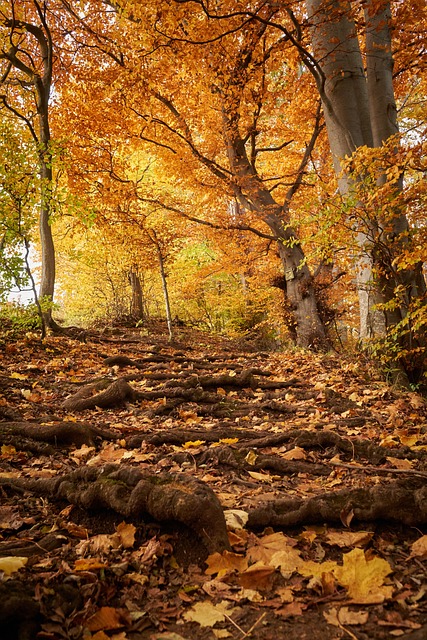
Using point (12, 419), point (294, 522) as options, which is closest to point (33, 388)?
point (12, 419)

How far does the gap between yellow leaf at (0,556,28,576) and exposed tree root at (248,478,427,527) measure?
1244 millimetres

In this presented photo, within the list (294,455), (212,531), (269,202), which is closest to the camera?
(212,531)

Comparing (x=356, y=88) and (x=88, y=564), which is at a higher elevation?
(x=356, y=88)

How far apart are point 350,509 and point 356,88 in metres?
7.69

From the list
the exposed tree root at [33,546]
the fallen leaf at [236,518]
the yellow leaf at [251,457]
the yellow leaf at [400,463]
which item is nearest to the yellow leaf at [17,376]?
the yellow leaf at [251,457]

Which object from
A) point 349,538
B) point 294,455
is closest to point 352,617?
point 349,538

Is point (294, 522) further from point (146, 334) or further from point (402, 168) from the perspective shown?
point (146, 334)

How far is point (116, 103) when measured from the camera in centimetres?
1219

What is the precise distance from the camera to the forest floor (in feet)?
5.51

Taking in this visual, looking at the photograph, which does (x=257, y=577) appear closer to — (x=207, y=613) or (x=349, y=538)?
(x=207, y=613)

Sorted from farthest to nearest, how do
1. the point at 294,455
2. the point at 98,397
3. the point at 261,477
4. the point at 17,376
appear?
the point at 17,376 < the point at 98,397 < the point at 294,455 < the point at 261,477

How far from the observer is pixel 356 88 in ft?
25.1

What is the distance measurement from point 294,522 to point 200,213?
12.9 metres

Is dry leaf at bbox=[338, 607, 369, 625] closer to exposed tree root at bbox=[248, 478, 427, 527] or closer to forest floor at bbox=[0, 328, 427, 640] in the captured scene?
forest floor at bbox=[0, 328, 427, 640]
